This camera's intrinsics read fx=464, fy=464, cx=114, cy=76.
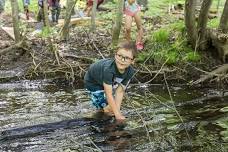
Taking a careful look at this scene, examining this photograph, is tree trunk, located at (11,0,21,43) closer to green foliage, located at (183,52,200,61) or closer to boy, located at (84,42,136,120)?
green foliage, located at (183,52,200,61)

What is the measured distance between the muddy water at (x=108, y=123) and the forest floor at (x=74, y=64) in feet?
2.58

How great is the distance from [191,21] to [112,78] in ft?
14.5

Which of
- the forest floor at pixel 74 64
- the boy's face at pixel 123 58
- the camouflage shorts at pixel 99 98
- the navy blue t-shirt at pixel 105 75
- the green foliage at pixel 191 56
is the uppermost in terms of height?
the boy's face at pixel 123 58

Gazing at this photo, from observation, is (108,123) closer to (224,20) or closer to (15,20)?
(224,20)

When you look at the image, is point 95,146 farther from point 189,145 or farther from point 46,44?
point 46,44

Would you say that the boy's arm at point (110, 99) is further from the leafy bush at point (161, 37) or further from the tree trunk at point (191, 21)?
the leafy bush at point (161, 37)

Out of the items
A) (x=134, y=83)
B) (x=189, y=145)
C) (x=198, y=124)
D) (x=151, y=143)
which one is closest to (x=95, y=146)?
(x=151, y=143)

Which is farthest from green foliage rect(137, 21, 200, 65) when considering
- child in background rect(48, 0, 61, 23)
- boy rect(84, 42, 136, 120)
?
child in background rect(48, 0, 61, 23)

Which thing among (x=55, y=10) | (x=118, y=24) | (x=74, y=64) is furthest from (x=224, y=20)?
(x=55, y=10)

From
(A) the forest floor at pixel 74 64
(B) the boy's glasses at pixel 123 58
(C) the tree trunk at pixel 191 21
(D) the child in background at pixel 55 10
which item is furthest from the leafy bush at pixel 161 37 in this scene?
(D) the child in background at pixel 55 10

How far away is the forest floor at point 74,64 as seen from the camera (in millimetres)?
10617

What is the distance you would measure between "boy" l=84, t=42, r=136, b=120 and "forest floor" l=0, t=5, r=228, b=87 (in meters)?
2.53

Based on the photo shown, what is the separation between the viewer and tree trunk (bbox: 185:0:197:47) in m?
10.6

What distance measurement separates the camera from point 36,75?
35.1 ft
